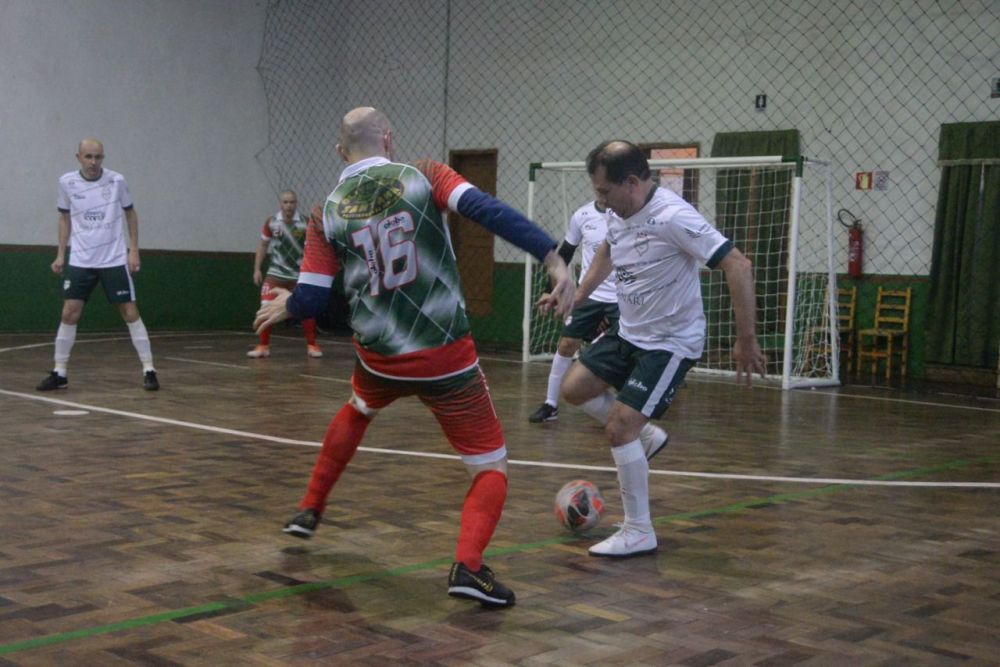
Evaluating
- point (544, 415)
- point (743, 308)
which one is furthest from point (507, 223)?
point (544, 415)

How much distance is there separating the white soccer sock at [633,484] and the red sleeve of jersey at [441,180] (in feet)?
4.61

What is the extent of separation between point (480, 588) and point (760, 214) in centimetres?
1132

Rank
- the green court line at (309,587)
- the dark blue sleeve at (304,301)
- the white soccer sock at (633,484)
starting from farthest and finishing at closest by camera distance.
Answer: the white soccer sock at (633,484) → the dark blue sleeve at (304,301) → the green court line at (309,587)

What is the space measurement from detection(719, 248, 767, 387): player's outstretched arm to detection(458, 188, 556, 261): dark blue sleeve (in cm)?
103

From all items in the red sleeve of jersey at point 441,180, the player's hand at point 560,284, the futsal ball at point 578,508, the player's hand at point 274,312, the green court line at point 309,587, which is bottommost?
the green court line at point 309,587

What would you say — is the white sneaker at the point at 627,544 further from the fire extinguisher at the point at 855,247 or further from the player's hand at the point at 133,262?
the fire extinguisher at the point at 855,247

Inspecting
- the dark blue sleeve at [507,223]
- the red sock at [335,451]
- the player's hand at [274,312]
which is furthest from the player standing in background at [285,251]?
the dark blue sleeve at [507,223]

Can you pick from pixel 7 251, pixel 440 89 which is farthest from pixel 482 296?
pixel 7 251

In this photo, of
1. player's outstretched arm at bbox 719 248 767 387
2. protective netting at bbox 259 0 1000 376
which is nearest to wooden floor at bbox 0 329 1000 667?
player's outstretched arm at bbox 719 248 767 387

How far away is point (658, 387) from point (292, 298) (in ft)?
5.16

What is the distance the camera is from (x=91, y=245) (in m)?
10.1

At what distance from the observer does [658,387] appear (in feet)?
16.6

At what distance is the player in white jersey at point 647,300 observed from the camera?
4884 mm

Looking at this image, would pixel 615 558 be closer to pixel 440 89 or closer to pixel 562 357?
pixel 562 357
